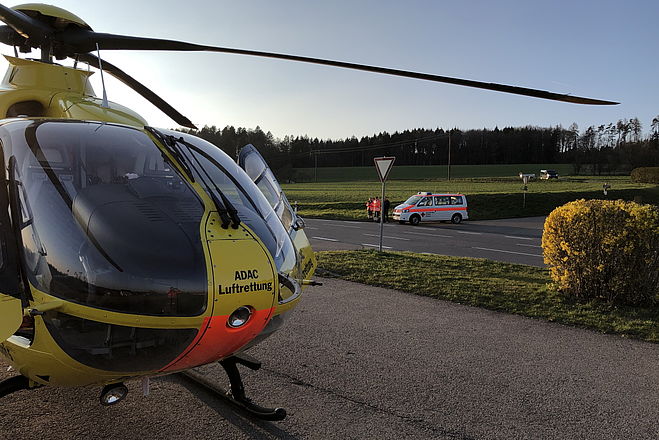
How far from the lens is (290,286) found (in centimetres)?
294

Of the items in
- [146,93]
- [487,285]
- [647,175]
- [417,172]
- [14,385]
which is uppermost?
[417,172]

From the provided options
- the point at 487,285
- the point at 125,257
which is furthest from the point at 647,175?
the point at 125,257

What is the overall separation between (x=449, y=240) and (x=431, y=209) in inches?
305

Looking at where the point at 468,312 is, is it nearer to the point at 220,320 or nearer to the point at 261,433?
the point at 261,433

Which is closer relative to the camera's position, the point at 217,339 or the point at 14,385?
the point at 217,339

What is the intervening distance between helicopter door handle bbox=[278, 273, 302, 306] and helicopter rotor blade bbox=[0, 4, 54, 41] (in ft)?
9.59

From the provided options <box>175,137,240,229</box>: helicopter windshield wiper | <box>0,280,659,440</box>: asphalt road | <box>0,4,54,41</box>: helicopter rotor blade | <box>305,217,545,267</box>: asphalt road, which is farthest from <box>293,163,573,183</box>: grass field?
<box>175,137,240,229</box>: helicopter windshield wiper

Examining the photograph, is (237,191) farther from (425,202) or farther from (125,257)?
(425,202)

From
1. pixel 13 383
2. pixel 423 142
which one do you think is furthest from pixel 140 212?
pixel 423 142

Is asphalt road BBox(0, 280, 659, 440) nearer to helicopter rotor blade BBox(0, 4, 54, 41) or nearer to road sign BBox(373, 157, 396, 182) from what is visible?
helicopter rotor blade BBox(0, 4, 54, 41)

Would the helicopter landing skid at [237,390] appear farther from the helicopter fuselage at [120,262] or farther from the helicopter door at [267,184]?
the helicopter door at [267,184]

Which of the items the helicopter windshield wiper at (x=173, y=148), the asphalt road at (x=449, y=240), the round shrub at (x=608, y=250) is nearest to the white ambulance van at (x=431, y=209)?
the asphalt road at (x=449, y=240)

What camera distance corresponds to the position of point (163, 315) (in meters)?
2.28

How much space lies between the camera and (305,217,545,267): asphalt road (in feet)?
50.1
